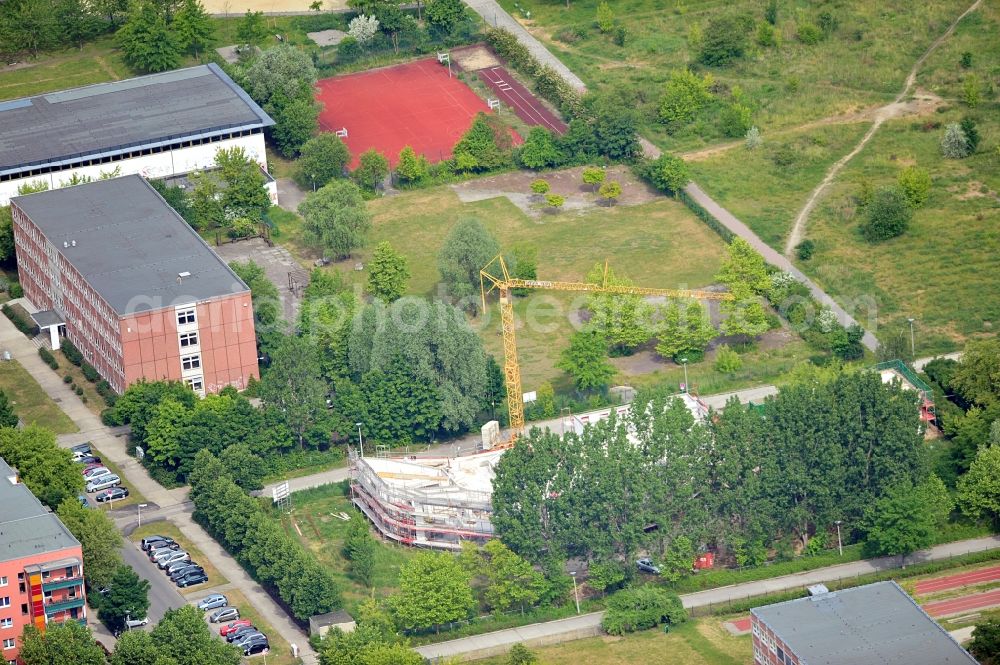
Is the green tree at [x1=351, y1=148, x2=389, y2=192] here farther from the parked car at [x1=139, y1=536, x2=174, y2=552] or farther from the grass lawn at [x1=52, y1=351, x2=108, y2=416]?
the parked car at [x1=139, y1=536, x2=174, y2=552]

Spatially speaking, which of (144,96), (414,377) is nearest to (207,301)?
(414,377)

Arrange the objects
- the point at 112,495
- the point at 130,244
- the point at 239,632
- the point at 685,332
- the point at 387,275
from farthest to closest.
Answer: the point at 387,275
the point at 130,244
the point at 685,332
the point at 112,495
the point at 239,632

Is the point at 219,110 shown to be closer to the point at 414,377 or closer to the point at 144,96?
the point at 144,96

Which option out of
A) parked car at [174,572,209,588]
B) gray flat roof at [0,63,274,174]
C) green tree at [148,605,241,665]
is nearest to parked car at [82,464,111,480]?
parked car at [174,572,209,588]

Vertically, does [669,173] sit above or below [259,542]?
above

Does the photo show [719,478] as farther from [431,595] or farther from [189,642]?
[189,642]

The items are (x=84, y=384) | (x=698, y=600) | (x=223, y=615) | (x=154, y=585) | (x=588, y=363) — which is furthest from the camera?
(x=84, y=384)

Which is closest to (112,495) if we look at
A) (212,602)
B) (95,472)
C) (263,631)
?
(95,472)
